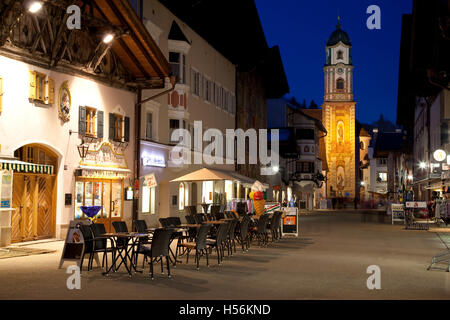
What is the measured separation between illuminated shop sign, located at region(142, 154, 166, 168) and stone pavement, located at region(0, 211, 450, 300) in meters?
10.4

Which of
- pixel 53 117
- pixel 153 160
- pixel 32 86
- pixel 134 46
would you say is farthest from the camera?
pixel 153 160

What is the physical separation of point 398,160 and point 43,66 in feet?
248

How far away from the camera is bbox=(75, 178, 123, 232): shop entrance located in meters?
22.5

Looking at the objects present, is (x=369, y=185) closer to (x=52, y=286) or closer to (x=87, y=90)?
(x=87, y=90)

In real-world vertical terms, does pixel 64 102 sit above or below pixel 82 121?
above

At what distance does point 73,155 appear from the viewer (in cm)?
2192

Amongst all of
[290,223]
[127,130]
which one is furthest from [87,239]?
[127,130]

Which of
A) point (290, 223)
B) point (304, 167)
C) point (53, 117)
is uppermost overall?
point (304, 167)

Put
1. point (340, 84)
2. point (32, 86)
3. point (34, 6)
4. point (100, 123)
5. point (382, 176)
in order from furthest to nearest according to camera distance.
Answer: point (382, 176) < point (340, 84) < point (100, 123) < point (32, 86) < point (34, 6)

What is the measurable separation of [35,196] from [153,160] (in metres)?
8.66

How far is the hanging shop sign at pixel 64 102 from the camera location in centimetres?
2100

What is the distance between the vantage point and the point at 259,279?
12.2m

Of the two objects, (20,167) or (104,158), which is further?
(104,158)

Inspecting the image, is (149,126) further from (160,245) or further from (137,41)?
(160,245)
